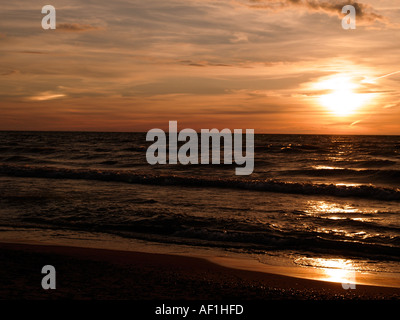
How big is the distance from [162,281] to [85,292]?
1.19 meters

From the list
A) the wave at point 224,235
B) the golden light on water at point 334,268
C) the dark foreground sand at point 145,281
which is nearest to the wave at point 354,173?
the wave at point 224,235

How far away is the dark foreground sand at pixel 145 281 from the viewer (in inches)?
212

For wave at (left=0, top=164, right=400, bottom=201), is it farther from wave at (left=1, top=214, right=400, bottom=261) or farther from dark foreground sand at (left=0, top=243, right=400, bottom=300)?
dark foreground sand at (left=0, top=243, right=400, bottom=300)

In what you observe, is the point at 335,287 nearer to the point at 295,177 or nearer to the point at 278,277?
the point at 278,277

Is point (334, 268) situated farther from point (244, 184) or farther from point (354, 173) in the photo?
point (354, 173)

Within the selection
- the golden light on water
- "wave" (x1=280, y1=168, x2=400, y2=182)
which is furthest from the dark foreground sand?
"wave" (x1=280, y1=168, x2=400, y2=182)

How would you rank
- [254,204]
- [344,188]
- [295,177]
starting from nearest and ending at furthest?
[254,204] → [344,188] → [295,177]

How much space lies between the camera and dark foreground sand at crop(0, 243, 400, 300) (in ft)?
17.6

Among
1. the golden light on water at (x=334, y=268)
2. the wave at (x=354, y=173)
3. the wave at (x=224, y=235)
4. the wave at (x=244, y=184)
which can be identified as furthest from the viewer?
the wave at (x=354, y=173)

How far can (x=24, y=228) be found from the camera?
998 cm

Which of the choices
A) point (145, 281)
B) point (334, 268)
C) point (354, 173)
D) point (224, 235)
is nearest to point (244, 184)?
point (224, 235)

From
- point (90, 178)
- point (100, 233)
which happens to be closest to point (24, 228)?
point (100, 233)

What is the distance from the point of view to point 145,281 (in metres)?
6.03

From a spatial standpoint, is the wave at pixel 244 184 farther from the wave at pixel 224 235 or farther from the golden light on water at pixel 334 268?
the golden light on water at pixel 334 268
